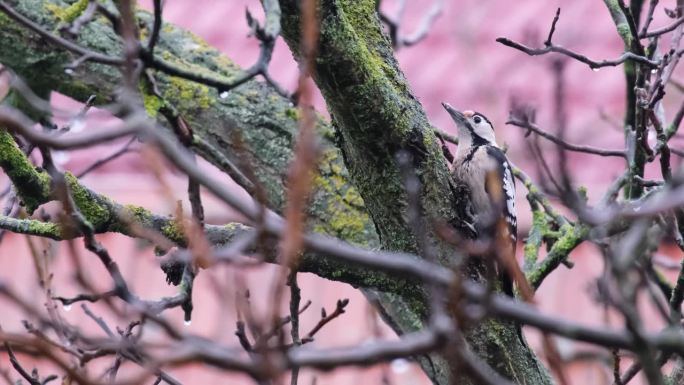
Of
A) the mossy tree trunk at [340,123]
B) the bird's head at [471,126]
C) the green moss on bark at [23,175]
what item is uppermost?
the bird's head at [471,126]

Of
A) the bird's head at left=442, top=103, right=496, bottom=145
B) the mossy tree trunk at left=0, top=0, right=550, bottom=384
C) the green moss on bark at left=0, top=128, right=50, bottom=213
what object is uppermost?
the bird's head at left=442, top=103, right=496, bottom=145

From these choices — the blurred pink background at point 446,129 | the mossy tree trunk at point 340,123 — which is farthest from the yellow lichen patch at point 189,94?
the blurred pink background at point 446,129

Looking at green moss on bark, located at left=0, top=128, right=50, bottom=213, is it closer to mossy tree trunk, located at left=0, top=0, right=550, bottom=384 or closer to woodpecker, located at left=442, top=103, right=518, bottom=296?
mossy tree trunk, located at left=0, top=0, right=550, bottom=384

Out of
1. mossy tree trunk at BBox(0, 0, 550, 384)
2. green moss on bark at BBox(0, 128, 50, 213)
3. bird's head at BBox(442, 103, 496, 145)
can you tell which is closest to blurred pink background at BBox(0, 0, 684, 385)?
bird's head at BBox(442, 103, 496, 145)

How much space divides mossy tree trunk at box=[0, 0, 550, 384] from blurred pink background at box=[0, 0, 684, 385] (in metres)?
0.82

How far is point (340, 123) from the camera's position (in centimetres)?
284

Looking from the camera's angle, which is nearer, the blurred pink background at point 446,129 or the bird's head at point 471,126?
the bird's head at point 471,126

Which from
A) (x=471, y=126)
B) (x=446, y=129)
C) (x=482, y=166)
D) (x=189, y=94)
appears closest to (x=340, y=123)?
(x=189, y=94)

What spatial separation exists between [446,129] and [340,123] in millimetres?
3398

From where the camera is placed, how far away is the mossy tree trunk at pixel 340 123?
2.77 metres

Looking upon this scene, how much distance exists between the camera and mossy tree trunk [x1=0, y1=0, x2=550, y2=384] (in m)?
2.77

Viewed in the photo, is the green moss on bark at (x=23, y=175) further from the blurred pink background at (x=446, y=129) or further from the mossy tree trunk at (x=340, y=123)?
the blurred pink background at (x=446, y=129)

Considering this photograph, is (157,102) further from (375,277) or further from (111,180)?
(111,180)

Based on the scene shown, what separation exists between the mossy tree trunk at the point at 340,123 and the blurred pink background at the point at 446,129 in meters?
0.82
